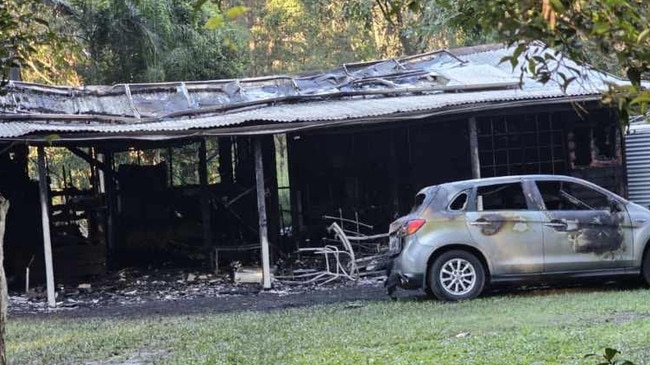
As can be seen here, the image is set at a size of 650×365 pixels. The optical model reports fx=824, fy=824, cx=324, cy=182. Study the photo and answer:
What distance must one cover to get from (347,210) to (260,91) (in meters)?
3.30

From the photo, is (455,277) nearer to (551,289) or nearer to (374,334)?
(551,289)

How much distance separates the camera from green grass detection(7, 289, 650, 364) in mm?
6883

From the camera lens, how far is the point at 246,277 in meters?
14.9

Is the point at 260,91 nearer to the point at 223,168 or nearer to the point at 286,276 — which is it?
the point at 223,168

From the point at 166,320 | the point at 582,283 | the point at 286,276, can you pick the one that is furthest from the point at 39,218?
the point at 582,283

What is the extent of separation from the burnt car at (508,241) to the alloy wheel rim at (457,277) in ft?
0.03

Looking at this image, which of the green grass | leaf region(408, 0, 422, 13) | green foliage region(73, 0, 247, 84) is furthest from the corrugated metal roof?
leaf region(408, 0, 422, 13)

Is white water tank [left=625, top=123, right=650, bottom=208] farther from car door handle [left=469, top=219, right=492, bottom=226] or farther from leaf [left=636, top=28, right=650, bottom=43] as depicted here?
leaf [left=636, top=28, right=650, bottom=43]

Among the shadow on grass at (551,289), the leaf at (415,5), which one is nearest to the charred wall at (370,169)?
the shadow on grass at (551,289)

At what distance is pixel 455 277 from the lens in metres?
10.7

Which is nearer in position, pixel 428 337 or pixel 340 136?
pixel 428 337

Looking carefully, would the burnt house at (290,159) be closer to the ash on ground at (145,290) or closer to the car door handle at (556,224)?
the ash on ground at (145,290)

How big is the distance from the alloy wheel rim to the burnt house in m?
4.54

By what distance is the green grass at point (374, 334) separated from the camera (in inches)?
271
